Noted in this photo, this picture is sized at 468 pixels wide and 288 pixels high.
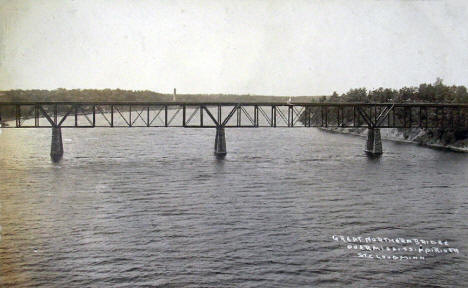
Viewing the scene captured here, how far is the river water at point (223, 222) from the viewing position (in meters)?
31.8

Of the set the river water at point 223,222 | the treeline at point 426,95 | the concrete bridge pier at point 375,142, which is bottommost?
the river water at point 223,222

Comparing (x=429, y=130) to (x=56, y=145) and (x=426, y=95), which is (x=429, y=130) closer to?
(x=426, y=95)

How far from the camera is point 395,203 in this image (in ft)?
173

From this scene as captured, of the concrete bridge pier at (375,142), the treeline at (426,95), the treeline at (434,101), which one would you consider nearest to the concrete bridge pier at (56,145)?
the concrete bridge pier at (375,142)

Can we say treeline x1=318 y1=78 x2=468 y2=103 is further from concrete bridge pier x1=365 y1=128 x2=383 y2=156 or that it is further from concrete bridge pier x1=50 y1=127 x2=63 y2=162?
concrete bridge pier x1=50 y1=127 x2=63 y2=162

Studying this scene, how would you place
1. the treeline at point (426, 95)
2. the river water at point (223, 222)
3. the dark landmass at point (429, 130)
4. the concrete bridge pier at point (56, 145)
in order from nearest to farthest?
the river water at point (223, 222), the concrete bridge pier at point (56, 145), the dark landmass at point (429, 130), the treeline at point (426, 95)

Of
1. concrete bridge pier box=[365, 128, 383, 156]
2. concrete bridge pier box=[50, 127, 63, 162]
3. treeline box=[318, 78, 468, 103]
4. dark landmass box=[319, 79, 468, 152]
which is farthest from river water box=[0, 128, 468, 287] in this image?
treeline box=[318, 78, 468, 103]

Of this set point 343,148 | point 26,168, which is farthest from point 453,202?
point 343,148

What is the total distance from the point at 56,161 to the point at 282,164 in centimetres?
3555

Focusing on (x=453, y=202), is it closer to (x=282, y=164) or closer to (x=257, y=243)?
(x=257, y=243)

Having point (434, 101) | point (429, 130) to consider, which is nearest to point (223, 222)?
point (429, 130)

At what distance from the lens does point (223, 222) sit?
4366 cm

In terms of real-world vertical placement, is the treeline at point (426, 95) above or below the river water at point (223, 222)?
above

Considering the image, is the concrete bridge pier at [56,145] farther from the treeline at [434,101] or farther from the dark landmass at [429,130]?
the dark landmass at [429,130]
